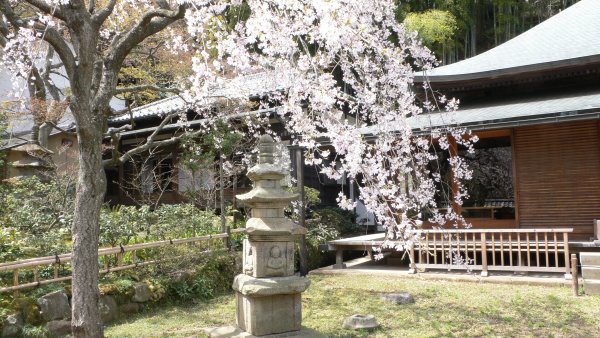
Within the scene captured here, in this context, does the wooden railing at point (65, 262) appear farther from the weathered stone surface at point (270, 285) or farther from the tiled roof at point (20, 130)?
the tiled roof at point (20, 130)

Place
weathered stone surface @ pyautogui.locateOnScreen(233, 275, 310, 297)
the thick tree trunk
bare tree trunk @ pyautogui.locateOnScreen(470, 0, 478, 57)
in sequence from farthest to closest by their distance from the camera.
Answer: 1. bare tree trunk @ pyautogui.locateOnScreen(470, 0, 478, 57)
2. weathered stone surface @ pyautogui.locateOnScreen(233, 275, 310, 297)
3. the thick tree trunk

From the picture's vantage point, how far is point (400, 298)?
798 centimetres

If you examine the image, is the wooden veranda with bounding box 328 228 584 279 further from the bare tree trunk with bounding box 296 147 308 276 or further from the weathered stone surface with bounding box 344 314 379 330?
the weathered stone surface with bounding box 344 314 379 330

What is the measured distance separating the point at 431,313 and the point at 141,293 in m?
4.67

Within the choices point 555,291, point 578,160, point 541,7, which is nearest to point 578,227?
point 578,160

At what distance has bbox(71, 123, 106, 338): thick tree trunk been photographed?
5.04m

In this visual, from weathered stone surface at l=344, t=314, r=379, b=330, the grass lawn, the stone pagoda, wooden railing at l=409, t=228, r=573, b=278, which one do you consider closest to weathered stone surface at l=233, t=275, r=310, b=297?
the stone pagoda

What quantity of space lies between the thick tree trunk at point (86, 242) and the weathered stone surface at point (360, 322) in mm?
3170

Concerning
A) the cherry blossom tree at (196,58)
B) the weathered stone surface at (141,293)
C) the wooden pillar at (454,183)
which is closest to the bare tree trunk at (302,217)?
the cherry blossom tree at (196,58)

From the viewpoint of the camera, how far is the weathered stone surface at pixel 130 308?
772cm

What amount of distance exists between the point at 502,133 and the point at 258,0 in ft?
24.4

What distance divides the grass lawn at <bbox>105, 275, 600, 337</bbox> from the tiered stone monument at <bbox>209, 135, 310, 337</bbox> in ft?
3.39

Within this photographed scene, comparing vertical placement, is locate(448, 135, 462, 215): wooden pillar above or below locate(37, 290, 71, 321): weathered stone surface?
above

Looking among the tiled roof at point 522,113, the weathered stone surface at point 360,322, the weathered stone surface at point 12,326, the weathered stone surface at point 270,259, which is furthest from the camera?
the tiled roof at point 522,113
